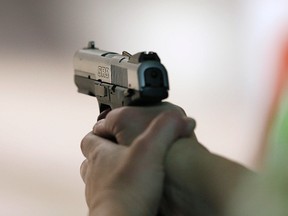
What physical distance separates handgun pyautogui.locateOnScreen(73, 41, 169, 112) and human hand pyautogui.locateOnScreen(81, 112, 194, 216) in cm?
6

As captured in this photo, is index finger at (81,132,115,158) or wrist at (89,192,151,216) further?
index finger at (81,132,115,158)

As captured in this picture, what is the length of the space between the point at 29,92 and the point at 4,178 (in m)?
0.22

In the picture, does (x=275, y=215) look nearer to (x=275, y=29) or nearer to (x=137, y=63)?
(x=137, y=63)

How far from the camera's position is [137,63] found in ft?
2.46

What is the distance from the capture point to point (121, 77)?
80 centimetres

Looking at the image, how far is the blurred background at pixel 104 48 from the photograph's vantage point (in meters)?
1.35

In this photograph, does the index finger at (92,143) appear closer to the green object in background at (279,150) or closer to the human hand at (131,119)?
the human hand at (131,119)

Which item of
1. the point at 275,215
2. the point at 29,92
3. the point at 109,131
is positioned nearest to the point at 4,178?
the point at 29,92

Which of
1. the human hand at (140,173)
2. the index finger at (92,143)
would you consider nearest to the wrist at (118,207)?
the human hand at (140,173)

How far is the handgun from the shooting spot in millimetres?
728

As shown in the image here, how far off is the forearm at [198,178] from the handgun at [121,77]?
9 cm

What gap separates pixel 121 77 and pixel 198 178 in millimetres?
224

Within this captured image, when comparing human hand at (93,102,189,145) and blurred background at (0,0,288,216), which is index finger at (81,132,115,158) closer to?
human hand at (93,102,189,145)

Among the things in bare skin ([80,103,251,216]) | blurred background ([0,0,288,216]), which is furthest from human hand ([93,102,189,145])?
blurred background ([0,0,288,216])
